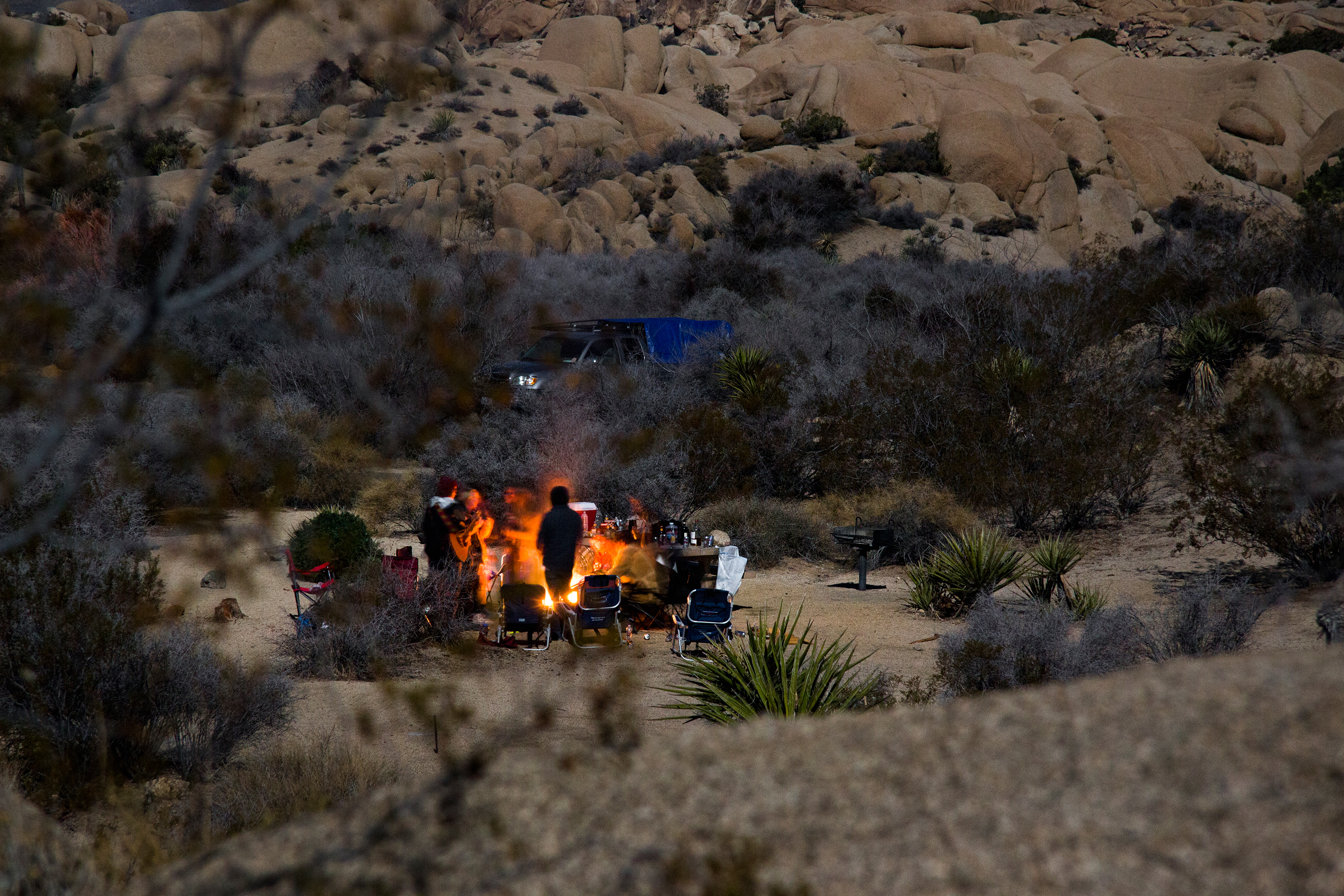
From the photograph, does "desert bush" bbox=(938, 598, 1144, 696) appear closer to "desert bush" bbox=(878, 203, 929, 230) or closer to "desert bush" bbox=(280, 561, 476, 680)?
"desert bush" bbox=(280, 561, 476, 680)

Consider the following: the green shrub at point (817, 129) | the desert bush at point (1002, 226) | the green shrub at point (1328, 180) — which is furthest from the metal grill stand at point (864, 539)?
the green shrub at point (817, 129)

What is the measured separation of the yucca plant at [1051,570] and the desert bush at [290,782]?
703 centimetres

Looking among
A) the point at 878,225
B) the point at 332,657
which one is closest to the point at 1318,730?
the point at 332,657

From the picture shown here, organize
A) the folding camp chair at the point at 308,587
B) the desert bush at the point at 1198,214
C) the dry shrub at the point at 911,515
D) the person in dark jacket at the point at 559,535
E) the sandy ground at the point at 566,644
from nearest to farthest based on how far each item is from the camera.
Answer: the sandy ground at the point at 566,644, the person in dark jacket at the point at 559,535, the folding camp chair at the point at 308,587, the dry shrub at the point at 911,515, the desert bush at the point at 1198,214

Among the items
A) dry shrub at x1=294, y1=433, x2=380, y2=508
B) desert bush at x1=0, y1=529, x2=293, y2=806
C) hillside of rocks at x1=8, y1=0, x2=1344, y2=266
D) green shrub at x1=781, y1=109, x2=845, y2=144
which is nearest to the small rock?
desert bush at x1=0, y1=529, x2=293, y2=806

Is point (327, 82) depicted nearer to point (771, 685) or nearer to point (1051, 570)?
point (771, 685)

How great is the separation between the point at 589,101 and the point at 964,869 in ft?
167

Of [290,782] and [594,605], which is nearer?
[290,782]

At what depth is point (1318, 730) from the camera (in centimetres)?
331

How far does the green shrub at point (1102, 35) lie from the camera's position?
70.5m

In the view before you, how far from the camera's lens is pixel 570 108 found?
4900 centimetres

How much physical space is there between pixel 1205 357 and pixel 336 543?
14.3m

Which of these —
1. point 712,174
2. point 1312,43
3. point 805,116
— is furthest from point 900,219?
point 1312,43

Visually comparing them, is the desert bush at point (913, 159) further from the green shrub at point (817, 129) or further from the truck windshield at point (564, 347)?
the truck windshield at point (564, 347)
